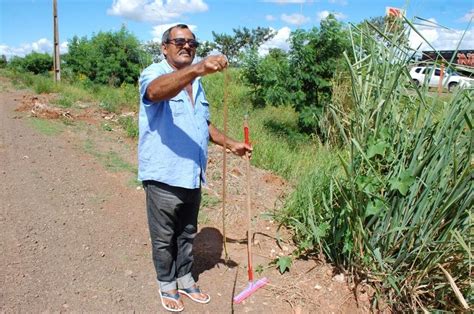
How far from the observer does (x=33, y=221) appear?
139 inches

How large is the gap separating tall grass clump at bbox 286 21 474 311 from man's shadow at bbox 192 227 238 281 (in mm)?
1039

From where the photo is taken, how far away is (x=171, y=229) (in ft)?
7.93

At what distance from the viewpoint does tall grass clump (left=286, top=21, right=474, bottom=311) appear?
224 centimetres

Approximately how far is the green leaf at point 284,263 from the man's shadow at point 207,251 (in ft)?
1.23

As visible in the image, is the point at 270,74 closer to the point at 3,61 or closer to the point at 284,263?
the point at 284,263

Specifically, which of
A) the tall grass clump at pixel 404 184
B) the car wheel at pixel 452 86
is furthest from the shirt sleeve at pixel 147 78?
the car wheel at pixel 452 86

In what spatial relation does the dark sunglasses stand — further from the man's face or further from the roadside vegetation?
the roadside vegetation

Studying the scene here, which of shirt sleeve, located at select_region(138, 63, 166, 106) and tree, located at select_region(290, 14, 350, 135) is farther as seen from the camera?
tree, located at select_region(290, 14, 350, 135)

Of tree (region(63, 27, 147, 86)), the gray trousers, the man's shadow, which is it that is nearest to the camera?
the gray trousers

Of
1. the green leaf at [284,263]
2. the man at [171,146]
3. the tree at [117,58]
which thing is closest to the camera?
the man at [171,146]

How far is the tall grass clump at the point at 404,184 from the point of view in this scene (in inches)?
88.1

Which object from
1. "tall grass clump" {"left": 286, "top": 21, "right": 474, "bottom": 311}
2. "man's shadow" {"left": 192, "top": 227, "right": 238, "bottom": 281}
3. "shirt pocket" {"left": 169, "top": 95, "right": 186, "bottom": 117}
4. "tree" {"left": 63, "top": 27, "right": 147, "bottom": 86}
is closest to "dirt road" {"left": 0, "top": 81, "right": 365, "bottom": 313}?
"man's shadow" {"left": 192, "top": 227, "right": 238, "bottom": 281}

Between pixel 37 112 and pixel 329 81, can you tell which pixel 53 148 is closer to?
pixel 37 112

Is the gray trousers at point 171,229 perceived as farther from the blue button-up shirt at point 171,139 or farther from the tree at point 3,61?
the tree at point 3,61
